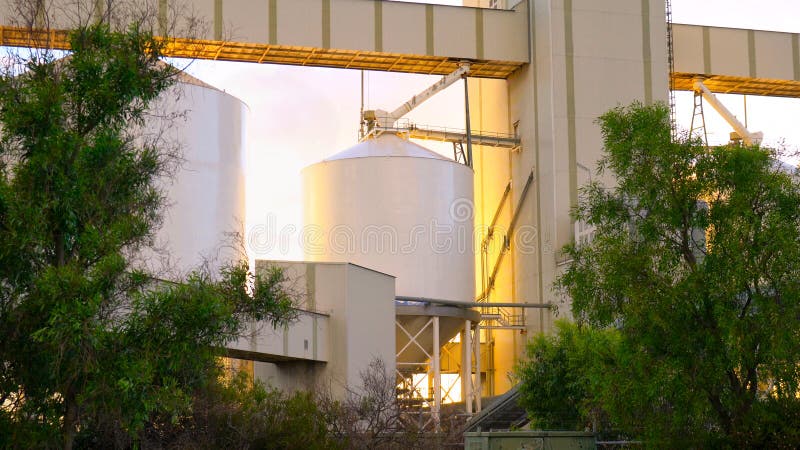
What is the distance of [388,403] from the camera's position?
29766 mm

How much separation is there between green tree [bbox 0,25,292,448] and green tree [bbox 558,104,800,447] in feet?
24.6

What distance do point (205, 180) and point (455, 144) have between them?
46.2 feet

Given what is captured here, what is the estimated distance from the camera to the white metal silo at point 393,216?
4069cm

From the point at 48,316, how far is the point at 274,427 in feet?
40.7

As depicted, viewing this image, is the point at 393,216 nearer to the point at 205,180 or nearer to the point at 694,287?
the point at 205,180

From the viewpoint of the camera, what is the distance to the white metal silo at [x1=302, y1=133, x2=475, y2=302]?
40.7 m

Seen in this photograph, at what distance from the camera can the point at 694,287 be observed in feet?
67.8

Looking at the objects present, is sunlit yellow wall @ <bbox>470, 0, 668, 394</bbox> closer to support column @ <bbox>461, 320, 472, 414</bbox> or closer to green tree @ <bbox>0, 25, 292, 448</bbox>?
support column @ <bbox>461, 320, 472, 414</bbox>

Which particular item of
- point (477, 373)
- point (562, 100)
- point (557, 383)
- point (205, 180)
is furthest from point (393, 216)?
point (557, 383)

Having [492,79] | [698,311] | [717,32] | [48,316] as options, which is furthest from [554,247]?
[48,316]

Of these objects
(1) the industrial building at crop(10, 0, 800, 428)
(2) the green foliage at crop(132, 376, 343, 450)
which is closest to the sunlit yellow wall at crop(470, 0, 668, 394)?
(1) the industrial building at crop(10, 0, 800, 428)

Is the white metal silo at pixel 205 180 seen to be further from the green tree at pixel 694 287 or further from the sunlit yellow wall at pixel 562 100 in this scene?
the green tree at pixel 694 287

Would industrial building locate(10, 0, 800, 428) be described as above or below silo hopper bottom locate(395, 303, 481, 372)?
above

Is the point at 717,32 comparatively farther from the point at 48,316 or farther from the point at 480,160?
the point at 48,316
